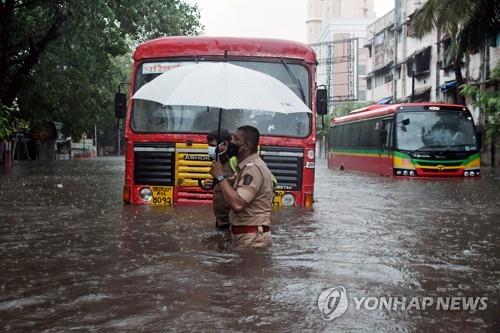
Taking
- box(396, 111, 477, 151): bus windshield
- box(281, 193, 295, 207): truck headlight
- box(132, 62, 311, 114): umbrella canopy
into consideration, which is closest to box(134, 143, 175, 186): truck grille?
box(281, 193, 295, 207): truck headlight

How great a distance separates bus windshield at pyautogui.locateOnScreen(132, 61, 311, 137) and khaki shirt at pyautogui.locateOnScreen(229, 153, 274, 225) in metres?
3.87

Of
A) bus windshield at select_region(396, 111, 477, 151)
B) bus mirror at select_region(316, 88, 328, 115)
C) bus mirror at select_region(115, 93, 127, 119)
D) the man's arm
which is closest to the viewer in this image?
the man's arm

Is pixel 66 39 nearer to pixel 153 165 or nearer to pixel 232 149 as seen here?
pixel 153 165

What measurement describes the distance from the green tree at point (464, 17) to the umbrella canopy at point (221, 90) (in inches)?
623

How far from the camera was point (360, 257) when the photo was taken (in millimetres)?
7293

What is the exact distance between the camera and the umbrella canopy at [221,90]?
7254mm

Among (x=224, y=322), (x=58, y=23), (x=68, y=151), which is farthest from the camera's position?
(x=68, y=151)

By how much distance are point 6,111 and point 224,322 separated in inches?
538

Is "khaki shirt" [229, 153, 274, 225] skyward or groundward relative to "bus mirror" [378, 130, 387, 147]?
groundward

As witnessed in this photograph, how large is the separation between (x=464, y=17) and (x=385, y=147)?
5.13 meters

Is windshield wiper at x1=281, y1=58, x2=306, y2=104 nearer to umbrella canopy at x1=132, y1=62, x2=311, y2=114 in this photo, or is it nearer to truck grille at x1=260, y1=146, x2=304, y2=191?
truck grille at x1=260, y1=146, x2=304, y2=191

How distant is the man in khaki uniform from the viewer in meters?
6.30

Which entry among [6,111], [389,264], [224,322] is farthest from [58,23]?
[224,322]

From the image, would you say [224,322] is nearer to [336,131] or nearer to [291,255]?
[291,255]
